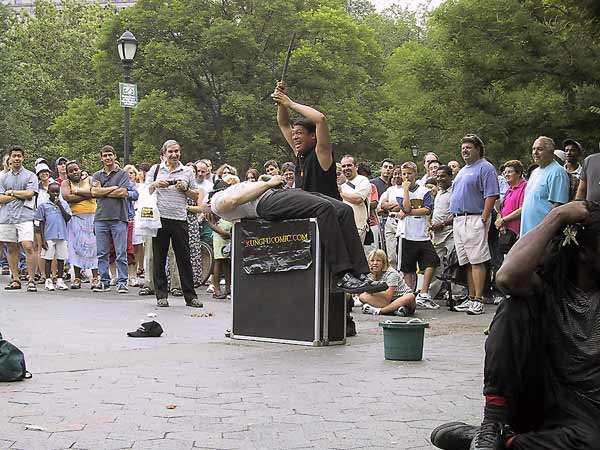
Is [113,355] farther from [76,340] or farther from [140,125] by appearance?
[140,125]

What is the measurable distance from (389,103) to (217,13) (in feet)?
37.2

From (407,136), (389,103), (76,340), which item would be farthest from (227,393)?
(389,103)

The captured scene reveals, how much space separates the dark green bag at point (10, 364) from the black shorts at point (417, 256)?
791 cm

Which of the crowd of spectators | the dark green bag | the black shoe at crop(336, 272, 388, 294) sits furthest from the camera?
the crowd of spectators

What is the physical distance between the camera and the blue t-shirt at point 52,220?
17125 millimetres

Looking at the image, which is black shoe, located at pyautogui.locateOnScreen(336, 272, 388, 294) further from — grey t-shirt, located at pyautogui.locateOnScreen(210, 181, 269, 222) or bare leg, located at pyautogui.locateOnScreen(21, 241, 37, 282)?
bare leg, located at pyautogui.locateOnScreen(21, 241, 37, 282)

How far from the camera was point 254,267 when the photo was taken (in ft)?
32.0

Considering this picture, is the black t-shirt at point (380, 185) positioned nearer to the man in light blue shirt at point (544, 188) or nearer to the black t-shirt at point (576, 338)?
the man in light blue shirt at point (544, 188)

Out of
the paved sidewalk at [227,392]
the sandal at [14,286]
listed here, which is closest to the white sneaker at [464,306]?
the paved sidewalk at [227,392]

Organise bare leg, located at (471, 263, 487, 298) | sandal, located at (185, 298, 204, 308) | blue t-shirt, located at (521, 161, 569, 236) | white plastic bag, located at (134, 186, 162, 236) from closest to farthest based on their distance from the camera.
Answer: blue t-shirt, located at (521, 161, 569, 236) → bare leg, located at (471, 263, 487, 298) → sandal, located at (185, 298, 204, 308) → white plastic bag, located at (134, 186, 162, 236)

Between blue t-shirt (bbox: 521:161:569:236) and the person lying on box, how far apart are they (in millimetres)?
3083

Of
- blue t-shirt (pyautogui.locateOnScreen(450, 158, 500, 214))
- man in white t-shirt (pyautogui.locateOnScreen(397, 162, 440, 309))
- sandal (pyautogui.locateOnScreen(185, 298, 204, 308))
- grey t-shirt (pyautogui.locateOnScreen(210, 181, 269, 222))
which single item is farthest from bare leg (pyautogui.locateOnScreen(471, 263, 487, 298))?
grey t-shirt (pyautogui.locateOnScreen(210, 181, 269, 222))

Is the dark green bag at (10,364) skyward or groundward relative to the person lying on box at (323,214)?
groundward

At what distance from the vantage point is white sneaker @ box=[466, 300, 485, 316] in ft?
42.7
